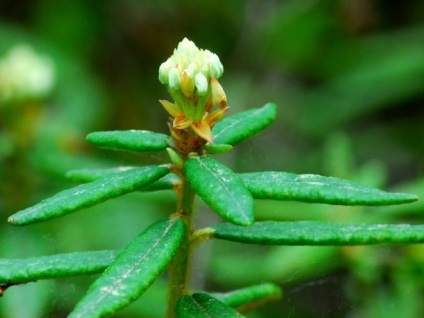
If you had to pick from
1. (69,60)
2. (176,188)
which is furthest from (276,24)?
(176,188)

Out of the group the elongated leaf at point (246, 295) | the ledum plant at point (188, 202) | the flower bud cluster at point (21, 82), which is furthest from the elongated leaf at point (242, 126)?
the flower bud cluster at point (21, 82)

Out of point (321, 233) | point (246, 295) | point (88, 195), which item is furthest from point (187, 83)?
point (246, 295)

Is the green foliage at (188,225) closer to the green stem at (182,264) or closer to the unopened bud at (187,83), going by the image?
the green stem at (182,264)

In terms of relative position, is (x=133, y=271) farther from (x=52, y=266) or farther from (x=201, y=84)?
(x=201, y=84)

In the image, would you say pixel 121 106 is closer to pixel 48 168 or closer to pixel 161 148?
pixel 48 168

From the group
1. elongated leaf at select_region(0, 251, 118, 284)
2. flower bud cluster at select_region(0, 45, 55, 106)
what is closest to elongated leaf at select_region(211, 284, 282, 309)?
elongated leaf at select_region(0, 251, 118, 284)

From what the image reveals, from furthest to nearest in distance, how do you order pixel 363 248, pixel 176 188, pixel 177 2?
pixel 177 2 < pixel 363 248 < pixel 176 188
